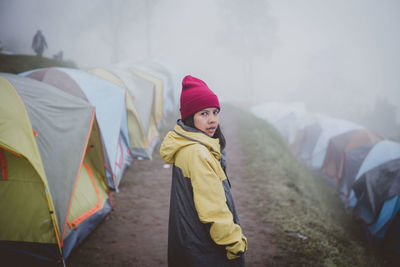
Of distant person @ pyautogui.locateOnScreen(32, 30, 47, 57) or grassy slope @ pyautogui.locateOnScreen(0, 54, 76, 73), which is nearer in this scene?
grassy slope @ pyautogui.locateOnScreen(0, 54, 76, 73)

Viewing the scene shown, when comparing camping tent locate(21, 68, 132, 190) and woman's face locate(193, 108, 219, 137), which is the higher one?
woman's face locate(193, 108, 219, 137)

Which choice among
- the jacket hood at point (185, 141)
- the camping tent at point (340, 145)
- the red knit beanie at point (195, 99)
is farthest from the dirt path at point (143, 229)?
the camping tent at point (340, 145)

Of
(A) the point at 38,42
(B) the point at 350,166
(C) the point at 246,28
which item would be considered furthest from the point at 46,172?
(C) the point at 246,28

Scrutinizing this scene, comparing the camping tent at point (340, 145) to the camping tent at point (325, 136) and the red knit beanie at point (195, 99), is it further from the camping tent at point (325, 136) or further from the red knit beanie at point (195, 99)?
the red knit beanie at point (195, 99)

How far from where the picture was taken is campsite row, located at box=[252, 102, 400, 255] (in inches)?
210

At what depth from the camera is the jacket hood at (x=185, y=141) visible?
1521 millimetres

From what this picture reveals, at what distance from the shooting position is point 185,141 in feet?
5.01

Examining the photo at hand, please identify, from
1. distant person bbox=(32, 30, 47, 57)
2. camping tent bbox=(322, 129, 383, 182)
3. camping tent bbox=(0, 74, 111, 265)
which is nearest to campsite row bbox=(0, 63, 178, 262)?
camping tent bbox=(0, 74, 111, 265)

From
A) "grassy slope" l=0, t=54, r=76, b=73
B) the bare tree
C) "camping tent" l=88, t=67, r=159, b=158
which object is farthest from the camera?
the bare tree

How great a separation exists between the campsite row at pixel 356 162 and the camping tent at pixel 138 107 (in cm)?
654

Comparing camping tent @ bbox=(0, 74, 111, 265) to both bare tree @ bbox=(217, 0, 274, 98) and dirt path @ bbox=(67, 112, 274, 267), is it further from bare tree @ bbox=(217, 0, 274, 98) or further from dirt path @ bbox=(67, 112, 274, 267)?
bare tree @ bbox=(217, 0, 274, 98)

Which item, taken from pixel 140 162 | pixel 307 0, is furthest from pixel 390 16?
pixel 140 162

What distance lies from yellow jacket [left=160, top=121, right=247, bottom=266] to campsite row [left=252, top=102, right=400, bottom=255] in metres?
5.62

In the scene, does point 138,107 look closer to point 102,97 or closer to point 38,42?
point 102,97
